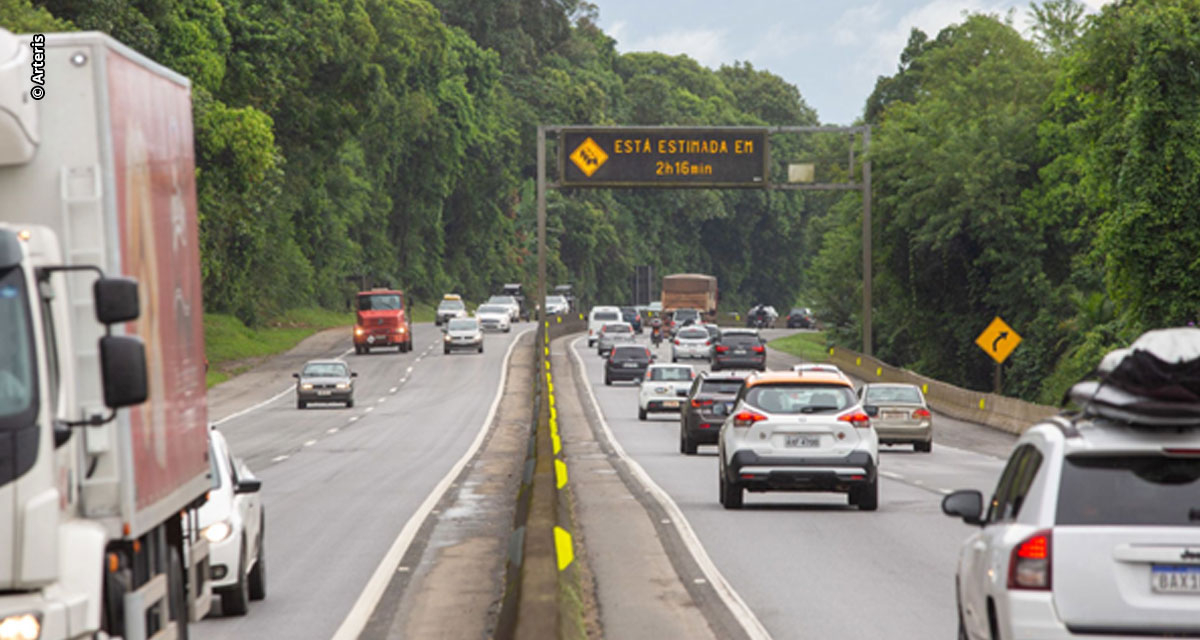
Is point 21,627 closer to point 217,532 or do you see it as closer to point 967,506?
point 967,506

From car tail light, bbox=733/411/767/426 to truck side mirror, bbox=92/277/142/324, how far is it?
15006 millimetres

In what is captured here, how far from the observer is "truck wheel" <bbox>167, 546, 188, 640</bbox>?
1017 centimetres

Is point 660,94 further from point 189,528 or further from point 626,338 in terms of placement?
point 189,528

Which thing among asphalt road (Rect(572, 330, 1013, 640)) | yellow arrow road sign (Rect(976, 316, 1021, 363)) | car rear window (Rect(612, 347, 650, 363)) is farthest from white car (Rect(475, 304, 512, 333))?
asphalt road (Rect(572, 330, 1013, 640))

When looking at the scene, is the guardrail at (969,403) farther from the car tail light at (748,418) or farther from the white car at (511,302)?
the white car at (511,302)

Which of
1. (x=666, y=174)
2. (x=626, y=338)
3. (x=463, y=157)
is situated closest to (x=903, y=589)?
(x=666, y=174)

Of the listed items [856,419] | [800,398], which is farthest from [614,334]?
[856,419]

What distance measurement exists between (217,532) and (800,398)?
11230 millimetres

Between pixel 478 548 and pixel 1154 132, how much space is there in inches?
1182

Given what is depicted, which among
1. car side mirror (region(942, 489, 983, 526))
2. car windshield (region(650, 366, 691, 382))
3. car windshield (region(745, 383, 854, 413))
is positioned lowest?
car windshield (region(650, 366, 691, 382))

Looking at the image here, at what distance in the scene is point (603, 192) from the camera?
149m

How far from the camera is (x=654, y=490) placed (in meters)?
26.5

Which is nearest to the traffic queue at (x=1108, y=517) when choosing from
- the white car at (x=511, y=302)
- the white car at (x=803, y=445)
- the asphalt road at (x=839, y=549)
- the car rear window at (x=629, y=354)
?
the asphalt road at (x=839, y=549)

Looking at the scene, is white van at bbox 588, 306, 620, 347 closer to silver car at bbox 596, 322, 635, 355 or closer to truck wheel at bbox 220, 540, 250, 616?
silver car at bbox 596, 322, 635, 355
